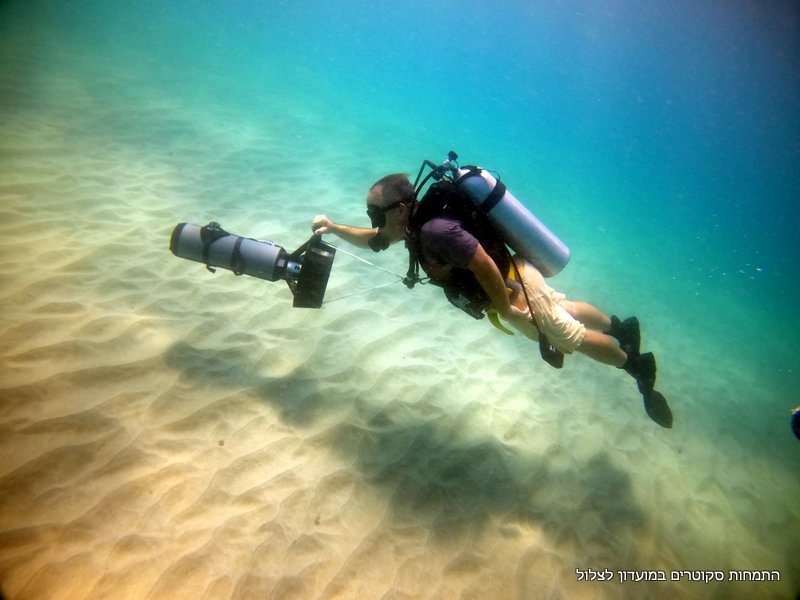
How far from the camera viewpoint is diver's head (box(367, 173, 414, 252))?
322 cm

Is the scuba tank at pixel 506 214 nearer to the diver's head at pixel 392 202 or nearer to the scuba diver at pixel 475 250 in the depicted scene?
the scuba diver at pixel 475 250

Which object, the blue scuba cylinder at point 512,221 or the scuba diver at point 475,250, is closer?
the scuba diver at point 475,250

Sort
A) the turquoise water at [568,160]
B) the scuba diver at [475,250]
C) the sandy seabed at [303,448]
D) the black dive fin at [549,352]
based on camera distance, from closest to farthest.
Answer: the sandy seabed at [303,448] → the scuba diver at [475,250] → the black dive fin at [549,352] → the turquoise water at [568,160]

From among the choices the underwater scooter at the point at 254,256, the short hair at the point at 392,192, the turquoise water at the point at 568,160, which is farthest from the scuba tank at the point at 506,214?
the turquoise water at the point at 568,160

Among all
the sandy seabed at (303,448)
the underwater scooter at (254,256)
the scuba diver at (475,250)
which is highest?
the scuba diver at (475,250)

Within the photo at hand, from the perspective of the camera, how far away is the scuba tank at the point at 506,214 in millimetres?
3227

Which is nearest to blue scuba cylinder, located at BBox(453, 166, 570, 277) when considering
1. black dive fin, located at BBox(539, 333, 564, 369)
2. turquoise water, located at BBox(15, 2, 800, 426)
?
black dive fin, located at BBox(539, 333, 564, 369)

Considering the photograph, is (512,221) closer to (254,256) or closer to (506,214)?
(506,214)

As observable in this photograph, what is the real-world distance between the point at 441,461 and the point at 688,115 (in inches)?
5570

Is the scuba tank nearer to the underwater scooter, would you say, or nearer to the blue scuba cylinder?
the blue scuba cylinder

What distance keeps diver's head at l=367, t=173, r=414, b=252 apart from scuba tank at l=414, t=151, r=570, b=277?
16cm

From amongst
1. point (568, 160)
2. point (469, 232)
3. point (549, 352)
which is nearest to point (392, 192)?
point (469, 232)

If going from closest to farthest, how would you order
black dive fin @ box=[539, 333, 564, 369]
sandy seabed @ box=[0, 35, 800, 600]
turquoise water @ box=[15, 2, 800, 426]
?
sandy seabed @ box=[0, 35, 800, 600] → black dive fin @ box=[539, 333, 564, 369] → turquoise water @ box=[15, 2, 800, 426]

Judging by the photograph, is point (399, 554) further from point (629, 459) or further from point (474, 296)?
point (629, 459)
